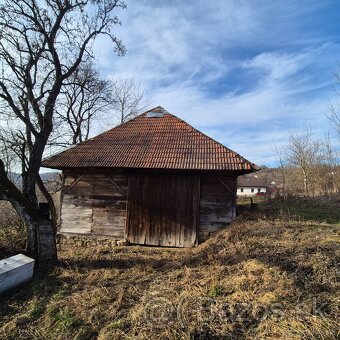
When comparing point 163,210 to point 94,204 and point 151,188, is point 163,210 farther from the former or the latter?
point 94,204

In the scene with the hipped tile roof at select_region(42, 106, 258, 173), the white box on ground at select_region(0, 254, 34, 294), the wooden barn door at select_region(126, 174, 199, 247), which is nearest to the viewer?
the white box on ground at select_region(0, 254, 34, 294)

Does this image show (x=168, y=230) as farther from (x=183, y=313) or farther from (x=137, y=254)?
(x=183, y=313)

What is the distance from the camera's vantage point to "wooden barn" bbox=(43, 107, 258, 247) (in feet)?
31.7

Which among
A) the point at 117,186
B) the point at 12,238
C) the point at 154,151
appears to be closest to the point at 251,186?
the point at 154,151

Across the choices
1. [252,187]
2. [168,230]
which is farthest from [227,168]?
[252,187]

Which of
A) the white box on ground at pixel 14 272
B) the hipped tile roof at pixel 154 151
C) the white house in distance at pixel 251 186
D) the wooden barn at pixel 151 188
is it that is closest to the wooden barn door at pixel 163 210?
the wooden barn at pixel 151 188

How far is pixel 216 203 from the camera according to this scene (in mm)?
9734

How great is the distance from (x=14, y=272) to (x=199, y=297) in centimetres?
362

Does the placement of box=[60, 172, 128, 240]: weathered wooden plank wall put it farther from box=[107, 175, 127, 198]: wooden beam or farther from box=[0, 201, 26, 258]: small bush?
box=[0, 201, 26, 258]: small bush

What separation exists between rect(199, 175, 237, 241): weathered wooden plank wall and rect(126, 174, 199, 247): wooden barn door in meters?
0.26

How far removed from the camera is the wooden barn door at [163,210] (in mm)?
9781

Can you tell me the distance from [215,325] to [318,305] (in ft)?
4.83

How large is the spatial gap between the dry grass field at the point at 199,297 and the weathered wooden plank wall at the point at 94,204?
3436mm

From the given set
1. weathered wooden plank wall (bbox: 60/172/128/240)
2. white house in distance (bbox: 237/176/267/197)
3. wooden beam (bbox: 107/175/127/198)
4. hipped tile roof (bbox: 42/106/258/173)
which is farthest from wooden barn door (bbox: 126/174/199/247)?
white house in distance (bbox: 237/176/267/197)
